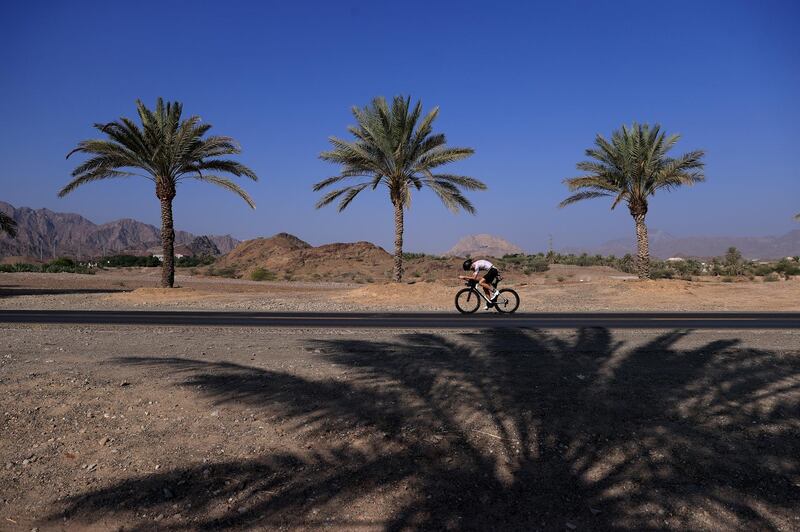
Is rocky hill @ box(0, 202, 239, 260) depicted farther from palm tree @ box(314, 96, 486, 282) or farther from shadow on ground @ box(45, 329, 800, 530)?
shadow on ground @ box(45, 329, 800, 530)

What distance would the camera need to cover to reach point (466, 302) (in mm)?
18562

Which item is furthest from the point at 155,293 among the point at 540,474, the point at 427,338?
the point at 540,474

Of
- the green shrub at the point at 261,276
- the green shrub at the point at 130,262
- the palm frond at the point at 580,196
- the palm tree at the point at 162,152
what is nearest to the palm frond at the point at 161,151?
the palm tree at the point at 162,152

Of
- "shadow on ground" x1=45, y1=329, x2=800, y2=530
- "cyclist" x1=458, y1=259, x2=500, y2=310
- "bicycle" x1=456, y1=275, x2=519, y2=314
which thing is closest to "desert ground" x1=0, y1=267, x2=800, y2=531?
"shadow on ground" x1=45, y1=329, x2=800, y2=530

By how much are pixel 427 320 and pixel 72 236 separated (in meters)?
193

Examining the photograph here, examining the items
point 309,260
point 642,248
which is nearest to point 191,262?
point 309,260

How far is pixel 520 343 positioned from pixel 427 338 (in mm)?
1754

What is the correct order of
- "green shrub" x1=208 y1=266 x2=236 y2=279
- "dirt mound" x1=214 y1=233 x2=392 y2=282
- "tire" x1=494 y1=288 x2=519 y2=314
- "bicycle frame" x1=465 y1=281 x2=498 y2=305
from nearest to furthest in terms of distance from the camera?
"bicycle frame" x1=465 y1=281 x2=498 y2=305 → "tire" x1=494 y1=288 x2=519 y2=314 → "green shrub" x1=208 y1=266 x2=236 y2=279 → "dirt mound" x1=214 y1=233 x2=392 y2=282

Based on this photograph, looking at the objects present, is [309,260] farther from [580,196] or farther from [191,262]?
[580,196]

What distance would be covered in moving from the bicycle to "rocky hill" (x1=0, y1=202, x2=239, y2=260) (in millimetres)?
134776

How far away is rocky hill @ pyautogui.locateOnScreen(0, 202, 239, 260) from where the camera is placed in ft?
498

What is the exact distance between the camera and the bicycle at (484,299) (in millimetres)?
18266

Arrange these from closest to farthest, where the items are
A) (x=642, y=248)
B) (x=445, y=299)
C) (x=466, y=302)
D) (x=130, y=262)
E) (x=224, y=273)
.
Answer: (x=466, y=302)
(x=445, y=299)
(x=642, y=248)
(x=224, y=273)
(x=130, y=262)

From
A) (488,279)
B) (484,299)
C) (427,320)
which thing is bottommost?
(427,320)
